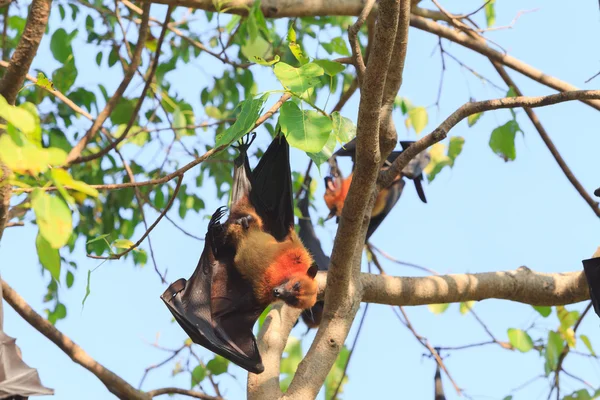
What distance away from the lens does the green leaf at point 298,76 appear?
2.43m

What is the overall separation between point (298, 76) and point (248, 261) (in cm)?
302

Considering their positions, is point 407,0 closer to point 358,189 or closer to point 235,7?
point 358,189

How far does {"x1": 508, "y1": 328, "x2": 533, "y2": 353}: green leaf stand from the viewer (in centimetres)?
477

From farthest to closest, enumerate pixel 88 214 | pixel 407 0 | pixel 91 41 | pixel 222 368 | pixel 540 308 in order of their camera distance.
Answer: pixel 88 214, pixel 91 41, pixel 222 368, pixel 540 308, pixel 407 0

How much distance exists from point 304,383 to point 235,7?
2715mm

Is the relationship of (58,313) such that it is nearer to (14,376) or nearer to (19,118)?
(14,376)

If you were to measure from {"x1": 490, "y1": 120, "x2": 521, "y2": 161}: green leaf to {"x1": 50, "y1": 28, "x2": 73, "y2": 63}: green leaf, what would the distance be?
3.09 meters

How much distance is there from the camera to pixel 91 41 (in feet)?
22.5

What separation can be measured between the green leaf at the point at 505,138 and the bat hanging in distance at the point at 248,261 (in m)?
1.41

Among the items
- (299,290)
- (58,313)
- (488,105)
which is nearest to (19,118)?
(488,105)

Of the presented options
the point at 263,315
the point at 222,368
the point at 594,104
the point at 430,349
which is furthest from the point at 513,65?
the point at 222,368

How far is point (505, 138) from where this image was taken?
4.73 metres

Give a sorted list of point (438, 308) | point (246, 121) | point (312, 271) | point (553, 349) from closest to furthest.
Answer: point (246, 121)
point (553, 349)
point (312, 271)
point (438, 308)

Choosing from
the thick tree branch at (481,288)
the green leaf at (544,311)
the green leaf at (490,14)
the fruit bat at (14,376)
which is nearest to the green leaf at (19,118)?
the fruit bat at (14,376)
